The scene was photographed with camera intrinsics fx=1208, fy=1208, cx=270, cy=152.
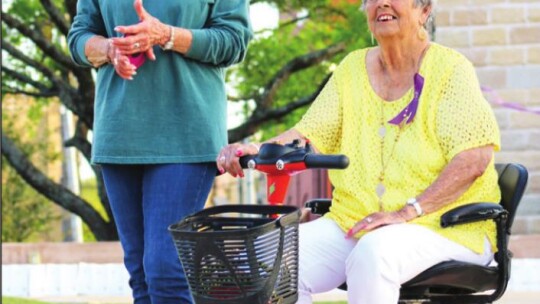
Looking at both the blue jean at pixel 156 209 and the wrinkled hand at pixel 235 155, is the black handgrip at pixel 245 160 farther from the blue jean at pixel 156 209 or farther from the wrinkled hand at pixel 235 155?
the blue jean at pixel 156 209

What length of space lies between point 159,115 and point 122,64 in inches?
8.8

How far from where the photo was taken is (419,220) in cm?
371

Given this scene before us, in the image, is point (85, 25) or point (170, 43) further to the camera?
point (85, 25)

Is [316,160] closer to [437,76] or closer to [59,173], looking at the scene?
[437,76]

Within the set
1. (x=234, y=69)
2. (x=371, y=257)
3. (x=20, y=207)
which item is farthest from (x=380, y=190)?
(x=20, y=207)

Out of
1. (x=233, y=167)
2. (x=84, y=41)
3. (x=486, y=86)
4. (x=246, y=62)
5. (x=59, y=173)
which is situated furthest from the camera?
(x=59, y=173)

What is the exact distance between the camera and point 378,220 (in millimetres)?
3674

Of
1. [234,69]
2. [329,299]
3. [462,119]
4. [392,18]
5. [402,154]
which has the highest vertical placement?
[392,18]

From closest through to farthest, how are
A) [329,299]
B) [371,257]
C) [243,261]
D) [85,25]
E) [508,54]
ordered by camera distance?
[243,261]
[371,257]
[85,25]
[329,299]
[508,54]

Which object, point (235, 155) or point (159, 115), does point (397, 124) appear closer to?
point (235, 155)

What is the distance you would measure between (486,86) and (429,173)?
18.4 ft

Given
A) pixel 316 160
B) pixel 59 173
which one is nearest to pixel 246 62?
pixel 316 160

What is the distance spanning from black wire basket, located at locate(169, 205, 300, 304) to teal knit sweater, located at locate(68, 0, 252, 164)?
798mm

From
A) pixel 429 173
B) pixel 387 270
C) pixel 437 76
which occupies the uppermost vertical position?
pixel 437 76
